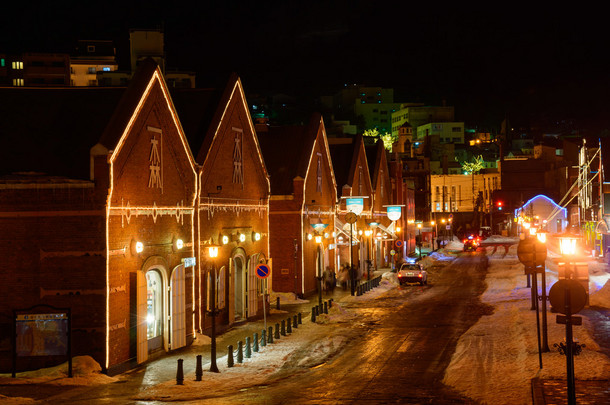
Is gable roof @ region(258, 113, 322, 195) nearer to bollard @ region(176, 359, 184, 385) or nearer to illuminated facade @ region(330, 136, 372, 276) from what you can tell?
illuminated facade @ region(330, 136, 372, 276)

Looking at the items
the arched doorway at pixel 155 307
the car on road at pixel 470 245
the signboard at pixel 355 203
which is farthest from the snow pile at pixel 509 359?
the car on road at pixel 470 245

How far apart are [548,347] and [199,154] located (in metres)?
15.7

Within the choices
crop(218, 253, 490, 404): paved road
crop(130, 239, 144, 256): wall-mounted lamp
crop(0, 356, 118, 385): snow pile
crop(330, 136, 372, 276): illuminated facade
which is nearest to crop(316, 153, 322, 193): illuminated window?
crop(330, 136, 372, 276): illuminated facade

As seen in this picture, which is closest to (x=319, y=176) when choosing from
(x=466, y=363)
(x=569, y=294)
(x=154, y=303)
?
(x=154, y=303)

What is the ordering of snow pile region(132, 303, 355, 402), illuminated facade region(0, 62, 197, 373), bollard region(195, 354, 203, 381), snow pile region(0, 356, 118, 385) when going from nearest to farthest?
snow pile region(132, 303, 355, 402) < snow pile region(0, 356, 118, 385) < bollard region(195, 354, 203, 381) < illuminated facade region(0, 62, 197, 373)

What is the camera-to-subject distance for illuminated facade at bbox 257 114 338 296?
42281 mm

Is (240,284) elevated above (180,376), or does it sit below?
above

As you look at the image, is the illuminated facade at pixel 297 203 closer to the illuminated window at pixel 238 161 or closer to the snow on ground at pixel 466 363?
the illuminated window at pixel 238 161

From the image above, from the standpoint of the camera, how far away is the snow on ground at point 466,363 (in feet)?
59.4

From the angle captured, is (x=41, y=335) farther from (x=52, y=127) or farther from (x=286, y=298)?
(x=286, y=298)

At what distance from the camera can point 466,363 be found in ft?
69.0

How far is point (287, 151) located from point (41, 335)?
2669cm

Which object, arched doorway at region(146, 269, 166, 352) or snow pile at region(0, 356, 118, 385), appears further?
arched doorway at region(146, 269, 166, 352)

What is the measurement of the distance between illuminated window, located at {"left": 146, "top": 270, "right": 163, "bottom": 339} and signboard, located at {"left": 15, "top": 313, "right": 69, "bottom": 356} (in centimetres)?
430
